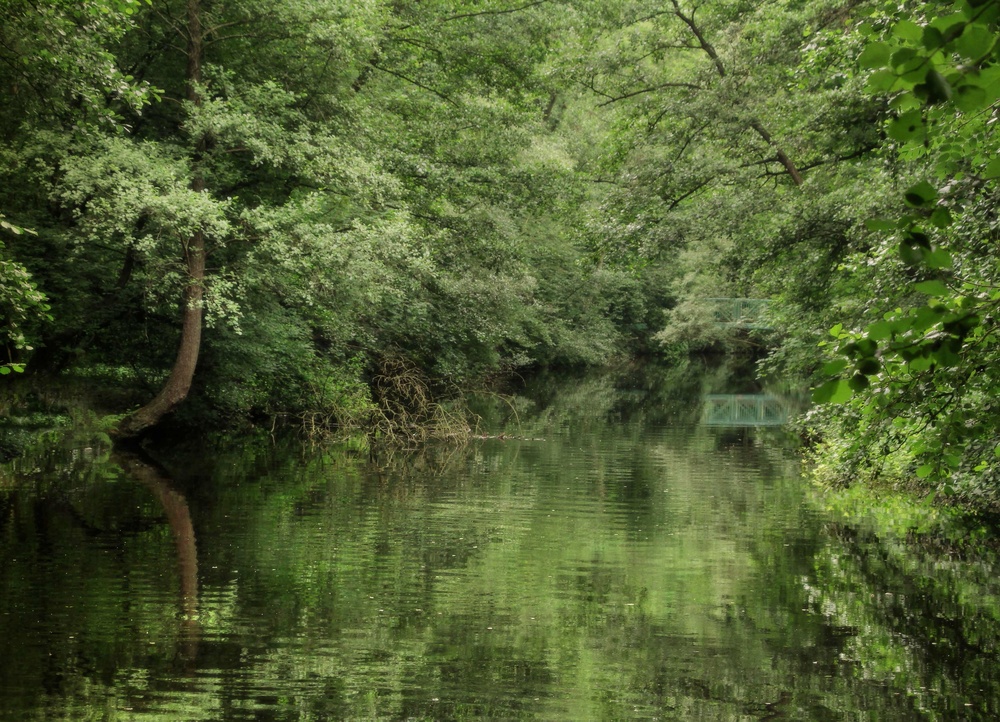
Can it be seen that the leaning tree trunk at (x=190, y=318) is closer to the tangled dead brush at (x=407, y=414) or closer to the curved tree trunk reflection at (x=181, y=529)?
the curved tree trunk reflection at (x=181, y=529)

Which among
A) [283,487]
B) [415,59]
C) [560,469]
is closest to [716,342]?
[415,59]

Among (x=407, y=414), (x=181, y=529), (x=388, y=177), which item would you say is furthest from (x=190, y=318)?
(x=181, y=529)

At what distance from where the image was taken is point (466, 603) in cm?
944

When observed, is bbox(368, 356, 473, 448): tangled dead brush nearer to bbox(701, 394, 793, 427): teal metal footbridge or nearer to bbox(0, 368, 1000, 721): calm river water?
bbox(0, 368, 1000, 721): calm river water

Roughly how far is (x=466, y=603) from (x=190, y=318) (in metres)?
11.6

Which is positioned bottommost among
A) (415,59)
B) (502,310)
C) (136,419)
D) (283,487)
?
(283,487)

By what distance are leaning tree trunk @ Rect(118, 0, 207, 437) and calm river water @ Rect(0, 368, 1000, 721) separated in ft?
7.59

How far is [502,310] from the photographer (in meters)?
27.0

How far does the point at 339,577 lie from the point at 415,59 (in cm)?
1661

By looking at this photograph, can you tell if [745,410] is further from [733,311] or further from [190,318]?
[190,318]

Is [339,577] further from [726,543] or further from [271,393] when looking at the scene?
[271,393]

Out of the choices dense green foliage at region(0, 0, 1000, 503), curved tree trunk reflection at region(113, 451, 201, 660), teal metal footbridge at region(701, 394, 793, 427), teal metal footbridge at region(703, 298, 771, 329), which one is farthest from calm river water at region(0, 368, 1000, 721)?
teal metal footbridge at region(703, 298, 771, 329)

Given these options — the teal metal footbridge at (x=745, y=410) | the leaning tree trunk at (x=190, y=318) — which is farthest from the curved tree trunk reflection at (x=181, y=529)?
the teal metal footbridge at (x=745, y=410)

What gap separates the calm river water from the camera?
6969mm
